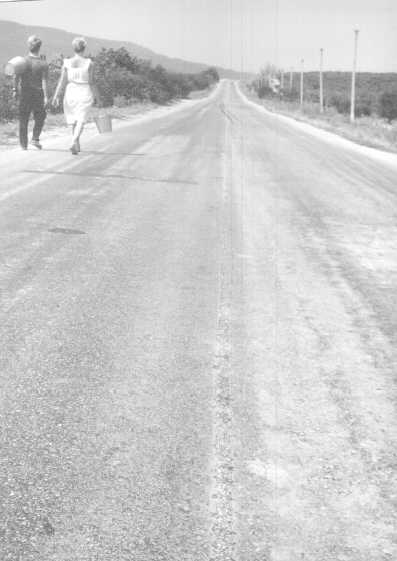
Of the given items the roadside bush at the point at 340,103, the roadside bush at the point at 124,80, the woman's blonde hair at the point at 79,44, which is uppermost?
the woman's blonde hair at the point at 79,44

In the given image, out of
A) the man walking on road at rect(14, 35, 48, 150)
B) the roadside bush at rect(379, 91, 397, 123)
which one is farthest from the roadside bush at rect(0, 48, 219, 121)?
the roadside bush at rect(379, 91, 397, 123)

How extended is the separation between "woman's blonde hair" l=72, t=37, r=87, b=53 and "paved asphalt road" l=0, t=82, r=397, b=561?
5895 mm

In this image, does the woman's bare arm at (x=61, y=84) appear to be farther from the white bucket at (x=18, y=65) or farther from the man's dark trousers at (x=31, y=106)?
the white bucket at (x=18, y=65)

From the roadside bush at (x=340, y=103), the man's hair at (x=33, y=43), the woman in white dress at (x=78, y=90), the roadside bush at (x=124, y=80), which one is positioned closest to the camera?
the man's hair at (x=33, y=43)

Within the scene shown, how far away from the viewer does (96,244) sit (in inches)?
267

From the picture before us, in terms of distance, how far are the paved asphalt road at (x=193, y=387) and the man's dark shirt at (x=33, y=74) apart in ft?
18.1

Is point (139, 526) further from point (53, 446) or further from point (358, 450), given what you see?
point (358, 450)

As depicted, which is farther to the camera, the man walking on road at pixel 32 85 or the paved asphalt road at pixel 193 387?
the man walking on road at pixel 32 85

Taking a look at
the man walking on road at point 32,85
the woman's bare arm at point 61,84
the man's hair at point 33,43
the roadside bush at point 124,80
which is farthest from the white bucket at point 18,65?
the roadside bush at point 124,80

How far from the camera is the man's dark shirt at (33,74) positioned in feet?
43.9

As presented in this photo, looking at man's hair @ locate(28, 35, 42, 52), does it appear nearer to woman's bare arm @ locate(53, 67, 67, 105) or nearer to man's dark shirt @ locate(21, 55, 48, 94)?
man's dark shirt @ locate(21, 55, 48, 94)

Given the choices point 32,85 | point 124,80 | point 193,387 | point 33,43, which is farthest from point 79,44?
point 124,80

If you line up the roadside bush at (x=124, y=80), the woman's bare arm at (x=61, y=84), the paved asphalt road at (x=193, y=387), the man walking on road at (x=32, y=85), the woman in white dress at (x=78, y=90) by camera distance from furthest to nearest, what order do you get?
the roadside bush at (x=124, y=80), the woman in white dress at (x=78, y=90), the woman's bare arm at (x=61, y=84), the man walking on road at (x=32, y=85), the paved asphalt road at (x=193, y=387)

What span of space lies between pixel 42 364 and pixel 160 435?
915 mm
